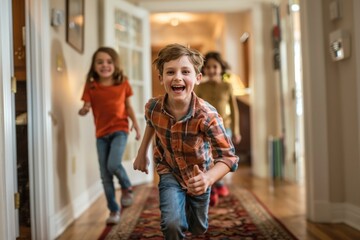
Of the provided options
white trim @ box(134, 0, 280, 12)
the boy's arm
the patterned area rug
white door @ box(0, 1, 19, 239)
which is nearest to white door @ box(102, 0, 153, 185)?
white trim @ box(134, 0, 280, 12)

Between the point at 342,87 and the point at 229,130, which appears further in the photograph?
the point at 229,130

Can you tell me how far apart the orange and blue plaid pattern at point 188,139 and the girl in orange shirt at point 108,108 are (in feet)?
3.42

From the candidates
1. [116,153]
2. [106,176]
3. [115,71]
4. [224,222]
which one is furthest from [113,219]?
[115,71]

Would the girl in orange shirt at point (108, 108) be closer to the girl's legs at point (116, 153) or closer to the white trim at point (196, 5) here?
the girl's legs at point (116, 153)

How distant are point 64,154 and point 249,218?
4.01 ft

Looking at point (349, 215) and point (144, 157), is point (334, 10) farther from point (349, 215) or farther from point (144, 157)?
point (144, 157)

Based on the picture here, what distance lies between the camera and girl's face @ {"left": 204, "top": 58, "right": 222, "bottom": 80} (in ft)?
10.4

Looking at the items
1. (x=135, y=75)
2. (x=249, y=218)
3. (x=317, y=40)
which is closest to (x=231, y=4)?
(x=135, y=75)

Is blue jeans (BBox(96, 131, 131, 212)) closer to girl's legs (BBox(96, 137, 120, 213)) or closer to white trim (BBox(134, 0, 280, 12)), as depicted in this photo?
girl's legs (BBox(96, 137, 120, 213))

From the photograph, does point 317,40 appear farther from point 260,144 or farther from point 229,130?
point 260,144

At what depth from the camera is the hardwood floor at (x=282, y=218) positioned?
218 centimetres

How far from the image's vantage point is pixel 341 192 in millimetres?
2438

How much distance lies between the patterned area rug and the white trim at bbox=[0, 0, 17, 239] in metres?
0.62

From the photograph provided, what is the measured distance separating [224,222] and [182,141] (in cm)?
112
